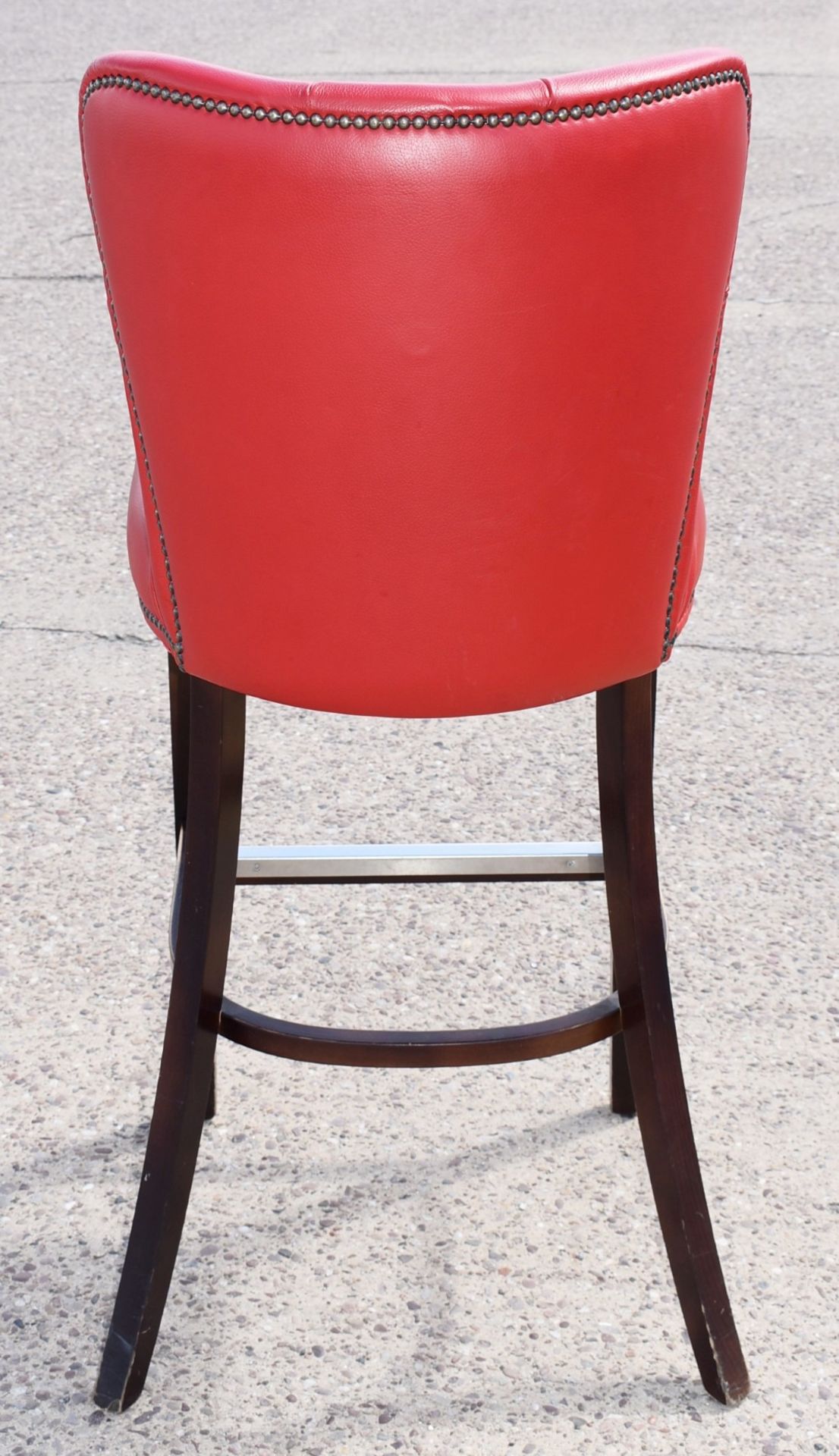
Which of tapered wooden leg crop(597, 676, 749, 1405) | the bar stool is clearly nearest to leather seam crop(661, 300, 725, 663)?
the bar stool

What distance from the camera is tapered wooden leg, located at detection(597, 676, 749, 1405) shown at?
5.20 ft

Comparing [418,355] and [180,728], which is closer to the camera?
[418,355]

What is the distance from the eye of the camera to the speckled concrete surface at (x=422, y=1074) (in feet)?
5.46

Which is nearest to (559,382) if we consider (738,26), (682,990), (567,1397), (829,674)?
(567,1397)

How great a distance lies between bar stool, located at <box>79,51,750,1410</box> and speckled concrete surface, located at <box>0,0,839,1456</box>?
0.60 meters

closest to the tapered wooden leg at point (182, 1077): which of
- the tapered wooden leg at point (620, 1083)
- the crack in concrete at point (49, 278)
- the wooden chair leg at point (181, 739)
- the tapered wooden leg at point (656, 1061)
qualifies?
the wooden chair leg at point (181, 739)

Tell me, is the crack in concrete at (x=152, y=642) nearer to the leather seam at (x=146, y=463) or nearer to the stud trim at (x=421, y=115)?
the leather seam at (x=146, y=463)

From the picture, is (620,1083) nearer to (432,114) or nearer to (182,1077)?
(182,1077)

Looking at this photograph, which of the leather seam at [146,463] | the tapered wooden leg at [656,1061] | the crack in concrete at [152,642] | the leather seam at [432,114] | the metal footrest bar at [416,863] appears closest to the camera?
the leather seam at [432,114]

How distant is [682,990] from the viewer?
7.34ft

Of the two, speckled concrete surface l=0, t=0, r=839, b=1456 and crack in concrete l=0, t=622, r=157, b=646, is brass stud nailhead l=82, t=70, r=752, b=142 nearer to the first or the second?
speckled concrete surface l=0, t=0, r=839, b=1456

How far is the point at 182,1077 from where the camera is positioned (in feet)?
5.34

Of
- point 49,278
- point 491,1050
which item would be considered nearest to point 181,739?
point 491,1050

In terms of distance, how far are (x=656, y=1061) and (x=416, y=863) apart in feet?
1.22
